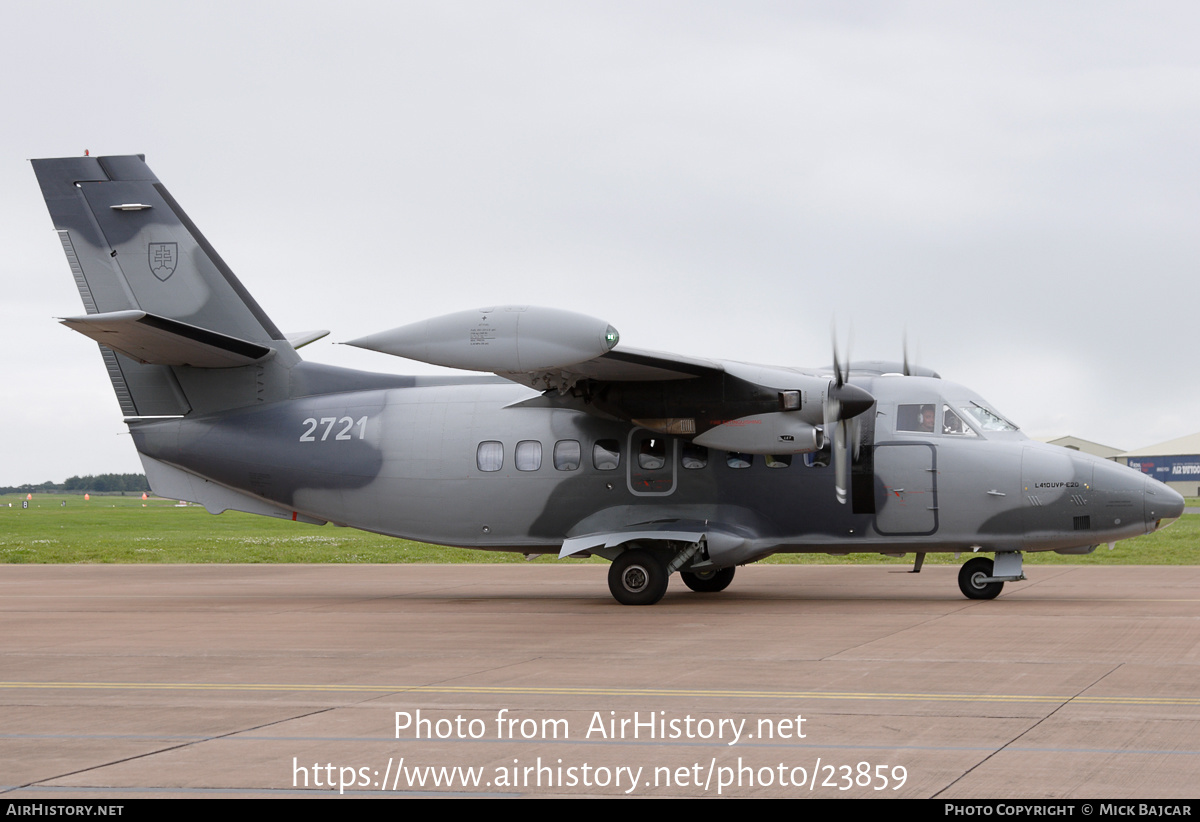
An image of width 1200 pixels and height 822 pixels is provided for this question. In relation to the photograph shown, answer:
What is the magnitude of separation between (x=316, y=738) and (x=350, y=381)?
13.7 metres

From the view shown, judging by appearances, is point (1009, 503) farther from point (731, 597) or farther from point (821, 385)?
point (731, 597)

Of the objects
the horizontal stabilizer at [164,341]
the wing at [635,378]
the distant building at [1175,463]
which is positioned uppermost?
the horizontal stabilizer at [164,341]

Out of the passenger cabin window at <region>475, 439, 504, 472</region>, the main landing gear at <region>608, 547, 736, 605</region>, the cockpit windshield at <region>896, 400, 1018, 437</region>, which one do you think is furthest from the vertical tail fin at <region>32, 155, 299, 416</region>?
the cockpit windshield at <region>896, 400, 1018, 437</region>

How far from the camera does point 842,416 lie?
17.0 metres

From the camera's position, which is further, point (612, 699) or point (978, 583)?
point (978, 583)

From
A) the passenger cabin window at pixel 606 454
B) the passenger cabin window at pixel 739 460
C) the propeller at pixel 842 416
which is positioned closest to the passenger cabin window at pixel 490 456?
the passenger cabin window at pixel 606 454

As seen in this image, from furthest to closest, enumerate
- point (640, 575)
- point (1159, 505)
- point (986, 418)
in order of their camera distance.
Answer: point (986, 418)
point (640, 575)
point (1159, 505)

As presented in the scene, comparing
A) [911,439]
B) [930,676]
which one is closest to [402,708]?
[930,676]

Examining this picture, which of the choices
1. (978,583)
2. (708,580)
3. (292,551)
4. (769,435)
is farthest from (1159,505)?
(292,551)

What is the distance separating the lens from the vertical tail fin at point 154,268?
20453 mm

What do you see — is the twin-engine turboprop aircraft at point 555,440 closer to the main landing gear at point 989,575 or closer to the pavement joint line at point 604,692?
the main landing gear at point 989,575

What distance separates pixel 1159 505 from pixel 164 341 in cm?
1608

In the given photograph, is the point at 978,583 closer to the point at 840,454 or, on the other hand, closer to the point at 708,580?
the point at 840,454

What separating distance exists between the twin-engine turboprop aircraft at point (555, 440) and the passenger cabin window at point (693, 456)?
33 millimetres
